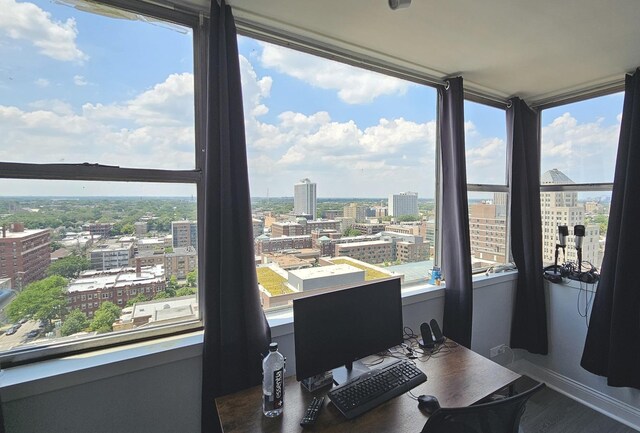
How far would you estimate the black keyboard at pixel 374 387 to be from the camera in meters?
1.20

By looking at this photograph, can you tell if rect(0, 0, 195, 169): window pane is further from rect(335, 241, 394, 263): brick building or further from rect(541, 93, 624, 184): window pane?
rect(541, 93, 624, 184): window pane

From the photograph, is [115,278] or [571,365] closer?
[115,278]

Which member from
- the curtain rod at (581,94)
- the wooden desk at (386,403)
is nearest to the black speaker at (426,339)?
the wooden desk at (386,403)

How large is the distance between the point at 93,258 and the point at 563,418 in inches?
131

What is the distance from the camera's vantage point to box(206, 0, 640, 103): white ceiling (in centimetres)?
147

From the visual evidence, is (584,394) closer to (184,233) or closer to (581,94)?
(581,94)

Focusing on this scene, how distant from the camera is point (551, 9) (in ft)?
4.85

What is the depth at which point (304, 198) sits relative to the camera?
1926 millimetres

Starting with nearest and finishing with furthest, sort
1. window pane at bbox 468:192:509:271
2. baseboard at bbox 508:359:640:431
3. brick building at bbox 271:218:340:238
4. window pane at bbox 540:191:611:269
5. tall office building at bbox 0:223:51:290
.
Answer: tall office building at bbox 0:223:51:290, brick building at bbox 271:218:340:238, baseboard at bbox 508:359:640:431, window pane at bbox 540:191:611:269, window pane at bbox 468:192:509:271

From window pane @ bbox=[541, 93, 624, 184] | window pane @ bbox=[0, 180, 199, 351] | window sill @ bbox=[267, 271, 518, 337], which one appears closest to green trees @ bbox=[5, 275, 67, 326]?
window pane @ bbox=[0, 180, 199, 351]

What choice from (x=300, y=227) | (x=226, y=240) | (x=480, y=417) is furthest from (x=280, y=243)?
(x=480, y=417)

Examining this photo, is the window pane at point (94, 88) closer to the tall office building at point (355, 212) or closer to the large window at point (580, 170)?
the tall office building at point (355, 212)

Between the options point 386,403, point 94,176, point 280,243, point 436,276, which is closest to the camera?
point 386,403

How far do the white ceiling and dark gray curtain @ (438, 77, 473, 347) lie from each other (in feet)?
1.05
